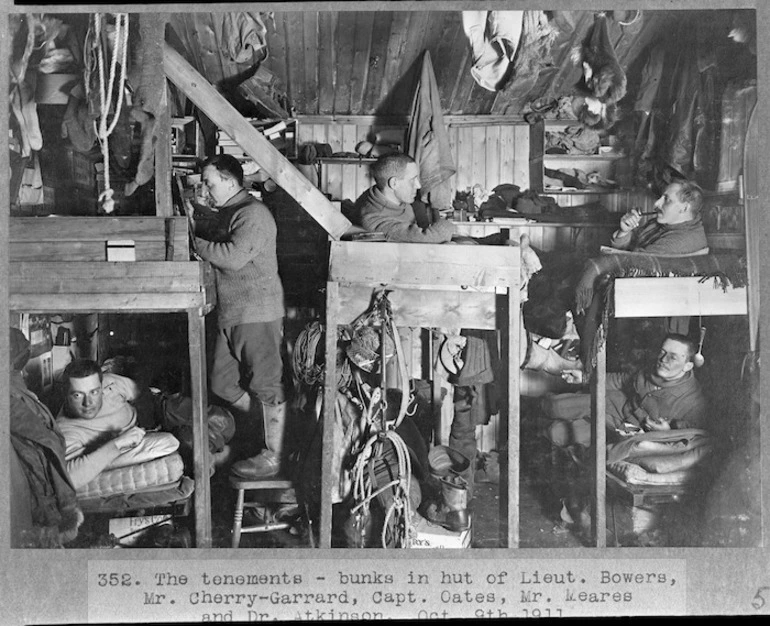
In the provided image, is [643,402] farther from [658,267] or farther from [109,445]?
[109,445]

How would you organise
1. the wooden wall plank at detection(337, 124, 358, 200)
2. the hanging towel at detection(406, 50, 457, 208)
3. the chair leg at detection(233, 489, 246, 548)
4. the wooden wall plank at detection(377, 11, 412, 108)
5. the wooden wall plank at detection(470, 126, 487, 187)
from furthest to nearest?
the wooden wall plank at detection(337, 124, 358, 200) → the wooden wall plank at detection(470, 126, 487, 187) → the hanging towel at detection(406, 50, 457, 208) → the chair leg at detection(233, 489, 246, 548) → the wooden wall plank at detection(377, 11, 412, 108)

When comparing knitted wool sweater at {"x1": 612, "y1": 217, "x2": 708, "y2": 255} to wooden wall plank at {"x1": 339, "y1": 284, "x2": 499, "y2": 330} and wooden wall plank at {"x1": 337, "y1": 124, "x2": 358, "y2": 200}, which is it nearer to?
wooden wall plank at {"x1": 339, "y1": 284, "x2": 499, "y2": 330}

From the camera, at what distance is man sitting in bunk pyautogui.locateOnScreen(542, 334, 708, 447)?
2520 mm

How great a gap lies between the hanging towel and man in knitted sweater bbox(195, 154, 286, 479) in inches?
26.5

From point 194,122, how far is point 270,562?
2002 mm

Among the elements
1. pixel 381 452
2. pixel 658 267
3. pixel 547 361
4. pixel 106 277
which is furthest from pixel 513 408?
pixel 106 277

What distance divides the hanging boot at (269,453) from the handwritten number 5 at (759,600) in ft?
6.25

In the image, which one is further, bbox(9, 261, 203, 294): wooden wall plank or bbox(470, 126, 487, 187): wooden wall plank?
bbox(470, 126, 487, 187): wooden wall plank

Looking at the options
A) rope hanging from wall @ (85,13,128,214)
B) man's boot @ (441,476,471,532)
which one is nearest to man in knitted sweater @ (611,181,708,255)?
man's boot @ (441,476,471,532)

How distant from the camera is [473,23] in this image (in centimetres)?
237

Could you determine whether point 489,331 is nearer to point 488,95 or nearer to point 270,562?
point 488,95

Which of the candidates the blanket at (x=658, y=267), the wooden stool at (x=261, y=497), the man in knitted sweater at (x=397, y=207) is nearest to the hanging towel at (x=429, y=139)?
the man in knitted sweater at (x=397, y=207)

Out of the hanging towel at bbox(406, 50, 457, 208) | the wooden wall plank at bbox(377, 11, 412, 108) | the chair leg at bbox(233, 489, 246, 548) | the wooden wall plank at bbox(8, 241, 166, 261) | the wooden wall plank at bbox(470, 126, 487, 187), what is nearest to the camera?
the wooden wall plank at bbox(8, 241, 166, 261)

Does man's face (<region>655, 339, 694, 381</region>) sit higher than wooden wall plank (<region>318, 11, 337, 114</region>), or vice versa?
wooden wall plank (<region>318, 11, 337, 114</region>)
